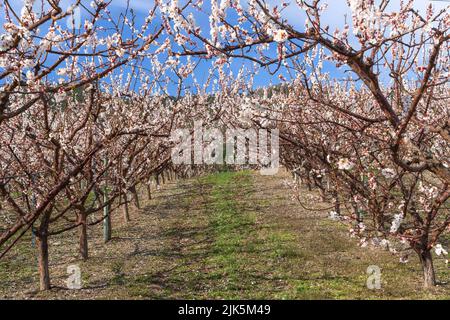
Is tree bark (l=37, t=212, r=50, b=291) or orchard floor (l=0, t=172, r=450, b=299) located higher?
tree bark (l=37, t=212, r=50, b=291)

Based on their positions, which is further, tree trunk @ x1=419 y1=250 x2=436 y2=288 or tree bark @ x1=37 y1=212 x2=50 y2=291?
tree bark @ x1=37 y1=212 x2=50 y2=291

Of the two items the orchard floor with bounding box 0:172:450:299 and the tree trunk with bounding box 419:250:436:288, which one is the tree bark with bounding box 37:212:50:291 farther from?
the tree trunk with bounding box 419:250:436:288

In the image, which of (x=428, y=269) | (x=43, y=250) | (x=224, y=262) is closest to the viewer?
(x=428, y=269)

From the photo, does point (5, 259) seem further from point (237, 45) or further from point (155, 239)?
point (237, 45)

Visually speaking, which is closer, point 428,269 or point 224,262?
point 428,269

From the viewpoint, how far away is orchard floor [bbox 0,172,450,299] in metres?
10.8

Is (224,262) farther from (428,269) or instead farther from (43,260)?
(428,269)

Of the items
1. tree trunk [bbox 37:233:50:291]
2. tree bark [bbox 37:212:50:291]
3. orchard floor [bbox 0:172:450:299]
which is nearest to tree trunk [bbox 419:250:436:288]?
orchard floor [bbox 0:172:450:299]

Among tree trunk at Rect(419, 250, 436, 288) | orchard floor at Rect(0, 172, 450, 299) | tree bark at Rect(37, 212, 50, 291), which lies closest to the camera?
tree trunk at Rect(419, 250, 436, 288)

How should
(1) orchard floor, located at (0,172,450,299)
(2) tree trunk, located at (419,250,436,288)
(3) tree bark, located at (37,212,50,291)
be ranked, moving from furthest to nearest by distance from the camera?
(1) orchard floor, located at (0,172,450,299) < (3) tree bark, located at (37,212,50,291) < (2) tree trunk, located at (419,250,436,288)

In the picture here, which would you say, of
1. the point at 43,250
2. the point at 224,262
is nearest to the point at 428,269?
the point at 224,262

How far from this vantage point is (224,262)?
13336 millimetres

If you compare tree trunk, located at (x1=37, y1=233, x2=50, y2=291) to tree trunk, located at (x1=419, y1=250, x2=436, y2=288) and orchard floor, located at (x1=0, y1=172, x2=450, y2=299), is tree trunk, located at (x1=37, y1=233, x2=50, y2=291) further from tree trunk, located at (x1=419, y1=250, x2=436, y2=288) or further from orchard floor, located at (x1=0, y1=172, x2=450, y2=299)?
tree trunk, located at (x1=419, y1=250, x2=436, y2=288)

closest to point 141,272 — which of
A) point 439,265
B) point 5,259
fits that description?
point 5,259
